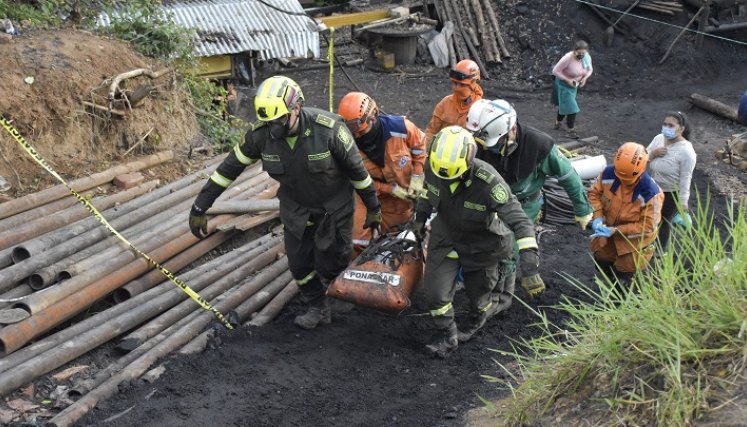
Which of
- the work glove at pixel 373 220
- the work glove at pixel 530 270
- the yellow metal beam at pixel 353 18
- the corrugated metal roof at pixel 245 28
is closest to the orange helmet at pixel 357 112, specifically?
the work glove at pixel 373 220

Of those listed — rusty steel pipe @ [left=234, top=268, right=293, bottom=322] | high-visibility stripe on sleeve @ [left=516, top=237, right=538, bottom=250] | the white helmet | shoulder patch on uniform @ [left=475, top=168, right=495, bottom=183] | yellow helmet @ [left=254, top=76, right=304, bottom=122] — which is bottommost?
rusty steel pipe @ [left=234, top=268, right=293, bottom=322]

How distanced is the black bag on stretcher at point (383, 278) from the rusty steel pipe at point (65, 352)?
1.68m

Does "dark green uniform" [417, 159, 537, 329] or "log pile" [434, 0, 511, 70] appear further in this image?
"log pile" [434, 0, 511, 70]

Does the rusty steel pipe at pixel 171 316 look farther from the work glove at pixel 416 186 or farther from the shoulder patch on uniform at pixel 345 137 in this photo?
the shoulder patch on uniform at pixel 345 137

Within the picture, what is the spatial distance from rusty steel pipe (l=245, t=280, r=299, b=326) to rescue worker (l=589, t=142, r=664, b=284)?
8.90 feet

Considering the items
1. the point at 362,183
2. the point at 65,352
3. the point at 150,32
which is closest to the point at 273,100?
the point at 362,183

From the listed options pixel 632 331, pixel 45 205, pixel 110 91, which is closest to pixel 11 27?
pixel 110 91

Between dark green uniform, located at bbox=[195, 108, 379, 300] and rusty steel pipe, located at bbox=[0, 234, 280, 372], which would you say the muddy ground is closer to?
rusty steel pipe, located at bbox=[0, 234, 280, 372]

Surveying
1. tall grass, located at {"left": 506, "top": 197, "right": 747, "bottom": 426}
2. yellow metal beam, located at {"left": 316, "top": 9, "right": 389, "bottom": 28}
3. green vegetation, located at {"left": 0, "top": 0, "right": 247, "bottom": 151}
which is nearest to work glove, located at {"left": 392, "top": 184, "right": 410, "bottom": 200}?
tall grass, located at {"left": 506, "top": 197, "right": 747, "bottom": 426}

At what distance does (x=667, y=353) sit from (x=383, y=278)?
2.97 metres

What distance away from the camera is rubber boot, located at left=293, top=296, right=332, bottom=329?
671cm

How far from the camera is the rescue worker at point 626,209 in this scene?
21.0 feet

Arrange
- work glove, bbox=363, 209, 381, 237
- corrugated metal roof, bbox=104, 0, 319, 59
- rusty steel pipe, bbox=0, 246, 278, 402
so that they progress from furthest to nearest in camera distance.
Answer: corrugated metal roof, bbox=104, 0, 319, 59, work glove, bbox=363, 209, 381, 237, rusty steel pipe, bbox=0, 246, 278, 402

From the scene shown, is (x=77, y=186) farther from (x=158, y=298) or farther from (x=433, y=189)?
(x=433, y=189)
